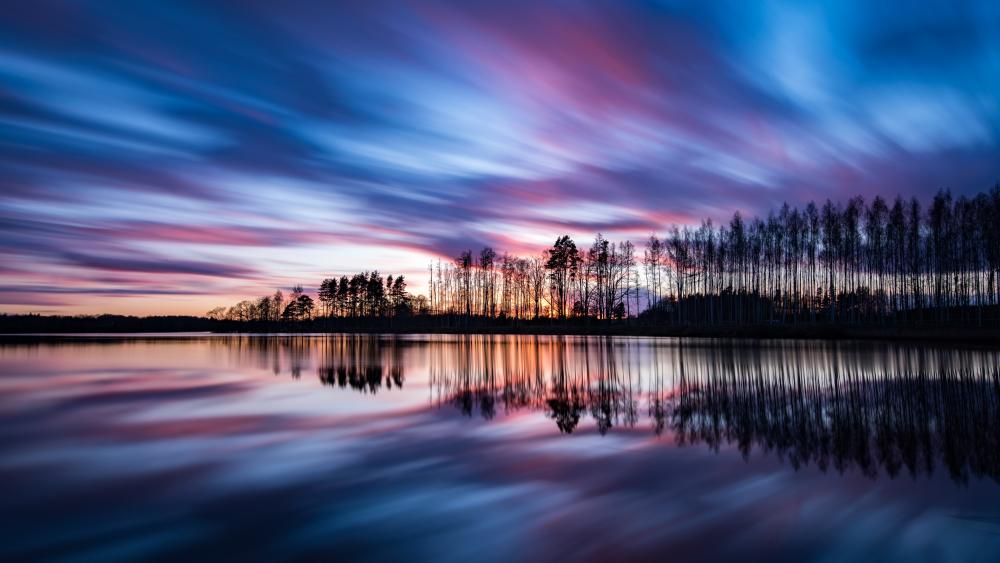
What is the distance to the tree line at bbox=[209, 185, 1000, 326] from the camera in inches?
2458

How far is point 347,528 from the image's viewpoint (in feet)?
21.4

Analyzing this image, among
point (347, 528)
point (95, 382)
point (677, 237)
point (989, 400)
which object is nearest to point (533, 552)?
point (347, 528)

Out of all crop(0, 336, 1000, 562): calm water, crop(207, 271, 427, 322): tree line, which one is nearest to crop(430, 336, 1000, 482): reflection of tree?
crop(0, 336, 1000, 562): calm water

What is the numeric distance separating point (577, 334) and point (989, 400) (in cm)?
6849

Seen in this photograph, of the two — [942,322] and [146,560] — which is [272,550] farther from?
[942,322]

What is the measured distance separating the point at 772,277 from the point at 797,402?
72.9 meters

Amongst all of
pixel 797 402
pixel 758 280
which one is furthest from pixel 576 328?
pixel 797 402

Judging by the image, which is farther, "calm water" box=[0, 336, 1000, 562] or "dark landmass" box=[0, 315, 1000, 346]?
"dark landmass" box=[0, 315, 1000, 346]

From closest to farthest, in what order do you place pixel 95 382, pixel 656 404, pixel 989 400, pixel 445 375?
pixel 989 400 → pixel 656 404 → pixel 95 382 → pixel 445 375

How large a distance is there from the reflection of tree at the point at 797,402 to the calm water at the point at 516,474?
9cm

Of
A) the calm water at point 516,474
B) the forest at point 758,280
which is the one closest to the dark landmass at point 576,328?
the forest at point 758,280

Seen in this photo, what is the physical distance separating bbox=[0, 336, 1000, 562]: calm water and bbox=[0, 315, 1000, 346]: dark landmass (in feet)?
102

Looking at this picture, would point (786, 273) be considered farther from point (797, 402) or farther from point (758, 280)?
point (797, 402)

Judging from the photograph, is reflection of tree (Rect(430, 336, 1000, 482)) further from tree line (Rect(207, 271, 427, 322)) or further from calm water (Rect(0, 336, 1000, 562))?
tree line (Rect(207, 271, 427, 322))
